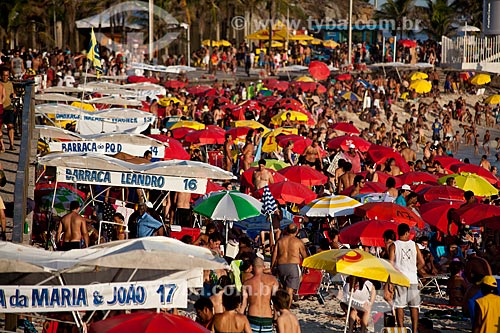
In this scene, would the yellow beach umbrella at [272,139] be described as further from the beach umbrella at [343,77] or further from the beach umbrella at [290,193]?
the beach umbrella at [343,77]

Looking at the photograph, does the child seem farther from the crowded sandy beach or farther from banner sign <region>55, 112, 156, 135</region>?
banner sign <region>55, 112, 156, 135</region>

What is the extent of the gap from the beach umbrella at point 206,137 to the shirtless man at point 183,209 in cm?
552

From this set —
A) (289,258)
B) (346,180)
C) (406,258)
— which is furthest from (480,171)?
(406,258)

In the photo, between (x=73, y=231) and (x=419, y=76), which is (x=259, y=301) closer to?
(x=73, y=231)

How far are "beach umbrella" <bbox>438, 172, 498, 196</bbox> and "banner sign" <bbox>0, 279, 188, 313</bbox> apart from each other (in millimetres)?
10469

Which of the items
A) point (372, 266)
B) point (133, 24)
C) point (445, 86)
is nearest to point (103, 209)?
point (372, 266)

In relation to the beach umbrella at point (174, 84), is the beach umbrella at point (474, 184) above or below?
below

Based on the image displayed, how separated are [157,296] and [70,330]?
113 cm

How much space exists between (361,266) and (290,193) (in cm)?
529

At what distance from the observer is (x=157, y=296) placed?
27.3 ft

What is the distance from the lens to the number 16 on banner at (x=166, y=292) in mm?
8352

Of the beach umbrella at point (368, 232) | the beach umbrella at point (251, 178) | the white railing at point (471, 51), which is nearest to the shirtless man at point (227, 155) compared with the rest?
the beach umbrella at point (251, 178)

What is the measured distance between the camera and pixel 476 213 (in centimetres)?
1430

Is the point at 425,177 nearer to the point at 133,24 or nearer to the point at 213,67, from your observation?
the point at 213,67
